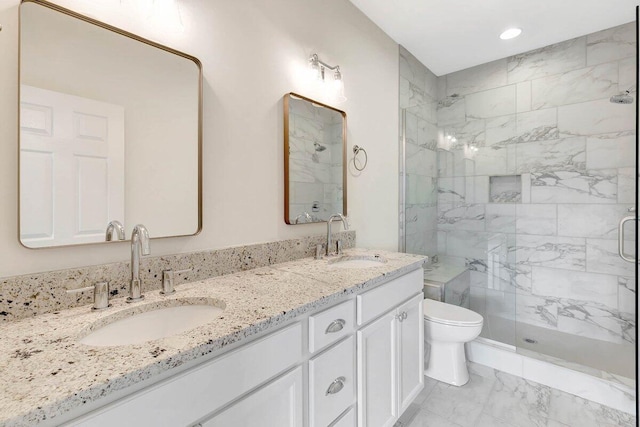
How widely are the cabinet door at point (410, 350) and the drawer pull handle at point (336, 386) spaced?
48 centimetres

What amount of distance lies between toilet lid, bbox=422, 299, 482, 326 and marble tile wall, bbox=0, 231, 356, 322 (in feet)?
4.08

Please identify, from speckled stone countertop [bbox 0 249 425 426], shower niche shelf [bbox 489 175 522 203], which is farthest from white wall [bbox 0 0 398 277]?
shower niche shelf [bbox 489 175 522 203]

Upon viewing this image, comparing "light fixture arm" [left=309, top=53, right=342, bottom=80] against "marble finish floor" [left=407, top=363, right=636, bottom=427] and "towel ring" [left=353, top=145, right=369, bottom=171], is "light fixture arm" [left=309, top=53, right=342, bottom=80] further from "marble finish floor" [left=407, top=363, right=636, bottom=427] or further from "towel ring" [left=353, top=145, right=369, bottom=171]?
"marble finish floor" [left=407, top=363, right=636, bottom=427]

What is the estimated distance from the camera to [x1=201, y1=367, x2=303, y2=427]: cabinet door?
2.50ft

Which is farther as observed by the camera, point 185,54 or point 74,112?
point 185,54

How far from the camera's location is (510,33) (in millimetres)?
2449

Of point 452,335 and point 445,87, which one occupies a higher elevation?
point 445,87

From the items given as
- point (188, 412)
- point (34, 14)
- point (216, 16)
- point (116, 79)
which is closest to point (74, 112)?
point (116, 79)

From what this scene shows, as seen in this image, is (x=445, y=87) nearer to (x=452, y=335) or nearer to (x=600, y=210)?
(x=600, y=210)

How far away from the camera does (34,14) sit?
0.91 m

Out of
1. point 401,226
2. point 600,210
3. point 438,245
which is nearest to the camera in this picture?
point 600,210

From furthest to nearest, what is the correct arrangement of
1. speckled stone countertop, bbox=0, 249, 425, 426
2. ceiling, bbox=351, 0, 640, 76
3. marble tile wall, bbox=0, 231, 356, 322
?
ceiling, bbox=351, 0, 640, 76, marble tile wall, bbox=0, 231, 356, 322, speckled stone countertop, bbox=0, 249, 425, 426

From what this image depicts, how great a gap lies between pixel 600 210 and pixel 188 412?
318 centimetres

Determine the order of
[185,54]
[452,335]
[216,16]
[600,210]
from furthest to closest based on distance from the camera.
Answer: [600,210] → [452,335] → [216,16] → [185,54]
